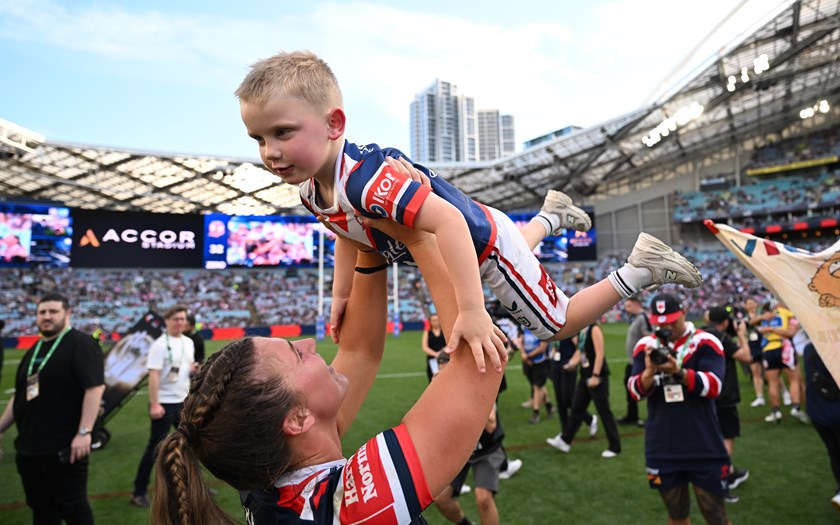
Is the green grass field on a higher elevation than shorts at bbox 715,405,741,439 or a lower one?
lower

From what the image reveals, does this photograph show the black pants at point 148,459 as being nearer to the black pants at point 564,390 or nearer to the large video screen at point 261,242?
the black pants at point 564,390

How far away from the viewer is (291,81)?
6.48 feet

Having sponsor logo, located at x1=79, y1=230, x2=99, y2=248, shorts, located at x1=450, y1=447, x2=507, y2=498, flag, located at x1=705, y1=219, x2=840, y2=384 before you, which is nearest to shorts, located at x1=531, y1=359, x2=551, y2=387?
shorts, located at x1=450, y1=447, x2=507, y2=498

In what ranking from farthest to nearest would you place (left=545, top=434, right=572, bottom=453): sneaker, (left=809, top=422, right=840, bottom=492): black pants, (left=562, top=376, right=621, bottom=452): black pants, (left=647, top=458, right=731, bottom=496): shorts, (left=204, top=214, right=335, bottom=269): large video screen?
1. (left=204, top=214, right=335, bottom=269): large video screen
2. (left=545, top=434, right=572, bottom=453): sneaker
3. (left=562, top=376, right=621, bottom=452): black pants
4. (left=809, top=422, right=840, bottom=492): black pants
5. (left=647, top=458, right=731, bottom=496): shorts

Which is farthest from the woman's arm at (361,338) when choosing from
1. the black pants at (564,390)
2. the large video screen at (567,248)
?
the large video screen at (567,248)

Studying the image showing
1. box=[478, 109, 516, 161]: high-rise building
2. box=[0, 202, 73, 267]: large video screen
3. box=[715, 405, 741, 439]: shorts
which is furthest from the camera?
box=[478, 109, 516, 161]: high-rise building

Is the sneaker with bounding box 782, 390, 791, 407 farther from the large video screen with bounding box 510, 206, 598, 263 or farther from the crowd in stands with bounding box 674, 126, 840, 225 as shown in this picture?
the crowd in stands with bounding box 674, 126, 840, 225

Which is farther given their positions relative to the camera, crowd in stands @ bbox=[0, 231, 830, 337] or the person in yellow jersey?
crowd in stands @ bbox=[0, 231, 830, 337]

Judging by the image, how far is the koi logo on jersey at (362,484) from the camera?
1363 mm

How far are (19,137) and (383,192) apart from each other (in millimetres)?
31093

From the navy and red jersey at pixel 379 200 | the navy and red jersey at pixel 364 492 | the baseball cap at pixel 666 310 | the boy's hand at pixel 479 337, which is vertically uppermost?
the navy and red jersey at pixel 379 200

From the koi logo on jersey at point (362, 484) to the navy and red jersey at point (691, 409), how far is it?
3797 millimetres

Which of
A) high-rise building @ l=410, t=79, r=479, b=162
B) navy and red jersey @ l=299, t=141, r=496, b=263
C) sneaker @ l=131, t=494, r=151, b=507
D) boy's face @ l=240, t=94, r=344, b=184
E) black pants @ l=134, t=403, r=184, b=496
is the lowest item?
sneaker @ l=131, t=494, r=151, b=507

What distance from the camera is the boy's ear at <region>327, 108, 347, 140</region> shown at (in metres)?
2.12
